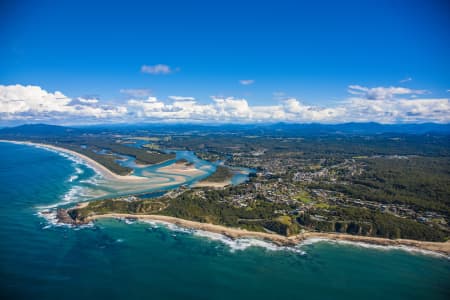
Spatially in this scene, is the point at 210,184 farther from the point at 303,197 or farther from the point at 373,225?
the point at 373,225

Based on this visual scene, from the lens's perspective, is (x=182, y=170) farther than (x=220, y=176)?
Yes

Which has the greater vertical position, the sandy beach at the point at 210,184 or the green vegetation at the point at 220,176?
the green vegetation at the point at 220,176

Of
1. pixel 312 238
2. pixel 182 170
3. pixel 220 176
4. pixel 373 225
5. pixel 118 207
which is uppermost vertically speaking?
pixel 182 170

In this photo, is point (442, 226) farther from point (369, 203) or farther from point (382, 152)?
point (382, 152)

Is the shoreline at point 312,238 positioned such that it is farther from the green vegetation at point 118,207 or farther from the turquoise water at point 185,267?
the turquoise water at point 185,267

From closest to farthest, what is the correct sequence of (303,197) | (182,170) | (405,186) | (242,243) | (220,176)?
(242,243) → (303,197) → (405,186) → (220,176) → (182,170)

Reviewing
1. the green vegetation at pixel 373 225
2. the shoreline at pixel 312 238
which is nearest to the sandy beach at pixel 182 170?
the shoreline at pixel 312 238

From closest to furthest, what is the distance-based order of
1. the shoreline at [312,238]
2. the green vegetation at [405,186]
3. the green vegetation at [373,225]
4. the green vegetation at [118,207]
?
the shoreline at [312,238] < the green vegetation at [373,225] < the green vegetation at [118,207] < the green vegetation at [405,186]

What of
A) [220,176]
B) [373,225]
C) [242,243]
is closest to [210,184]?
[220,176]

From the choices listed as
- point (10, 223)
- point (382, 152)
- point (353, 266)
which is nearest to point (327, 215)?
point (353, 266)
